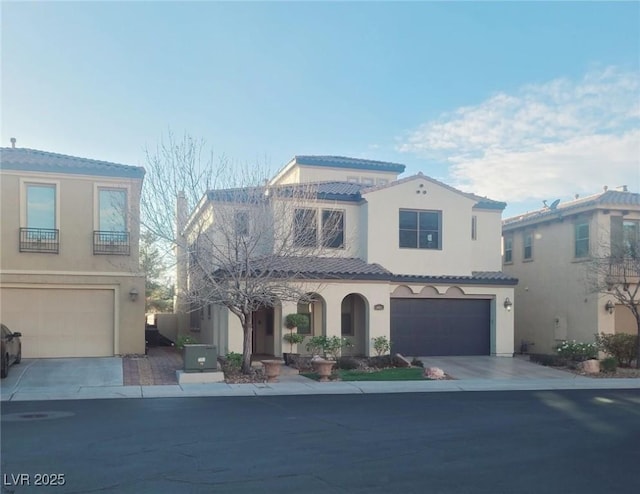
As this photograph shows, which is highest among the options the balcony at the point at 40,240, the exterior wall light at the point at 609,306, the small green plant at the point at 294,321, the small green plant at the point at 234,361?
the balcony at the point at 40,240

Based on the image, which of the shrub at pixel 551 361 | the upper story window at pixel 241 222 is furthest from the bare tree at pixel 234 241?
the shrub at pixel 551 361

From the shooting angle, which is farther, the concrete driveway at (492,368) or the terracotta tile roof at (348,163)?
the terracotta tile roof at (348,163)

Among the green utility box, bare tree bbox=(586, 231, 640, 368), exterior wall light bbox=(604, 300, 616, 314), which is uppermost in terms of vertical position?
bare tree bbox=(586, 231, 640, 368)

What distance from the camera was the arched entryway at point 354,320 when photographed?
77.4ft

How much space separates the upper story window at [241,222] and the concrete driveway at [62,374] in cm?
513

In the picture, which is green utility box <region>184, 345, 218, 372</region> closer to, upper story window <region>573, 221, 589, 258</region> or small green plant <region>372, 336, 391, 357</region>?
small green plant <region>372, 336, 391, 357</region>

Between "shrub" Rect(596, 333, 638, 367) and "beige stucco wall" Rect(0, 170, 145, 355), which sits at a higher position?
"beige stucco wall" Rect(0, 170, 145, 355)

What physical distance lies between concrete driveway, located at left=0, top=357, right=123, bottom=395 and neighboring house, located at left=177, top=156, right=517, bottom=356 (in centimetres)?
456

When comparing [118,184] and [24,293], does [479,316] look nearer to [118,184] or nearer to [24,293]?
[118,184]

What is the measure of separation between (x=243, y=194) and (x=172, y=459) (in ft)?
35.4

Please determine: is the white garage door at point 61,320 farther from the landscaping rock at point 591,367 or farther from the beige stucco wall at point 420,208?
the landscaping rock at point 591,367

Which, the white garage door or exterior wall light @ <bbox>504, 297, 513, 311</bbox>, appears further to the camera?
exterior wall light @ <bbox>504, 297, 513, 311</bbox>

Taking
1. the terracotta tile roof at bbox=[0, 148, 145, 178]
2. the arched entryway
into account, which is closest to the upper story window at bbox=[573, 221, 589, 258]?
the arched entryway

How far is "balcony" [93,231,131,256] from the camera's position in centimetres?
2112
